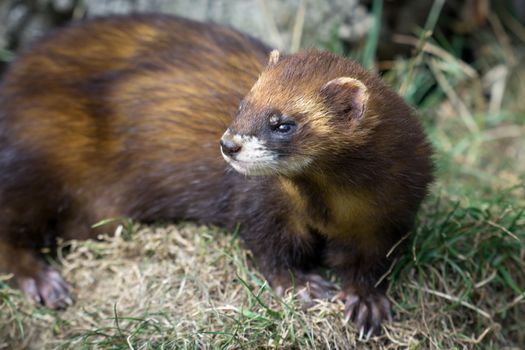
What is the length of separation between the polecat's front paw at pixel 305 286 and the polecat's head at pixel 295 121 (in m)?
1.08

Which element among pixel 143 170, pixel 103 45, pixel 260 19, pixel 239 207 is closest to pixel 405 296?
pixel 239 207

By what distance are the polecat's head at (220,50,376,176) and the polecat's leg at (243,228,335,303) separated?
814 millimetres

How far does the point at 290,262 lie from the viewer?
498cm

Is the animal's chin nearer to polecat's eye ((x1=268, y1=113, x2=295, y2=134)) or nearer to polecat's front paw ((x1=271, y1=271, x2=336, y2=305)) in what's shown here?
polecat's eye ((x1=268, y1=113, x2=295, y2=134))

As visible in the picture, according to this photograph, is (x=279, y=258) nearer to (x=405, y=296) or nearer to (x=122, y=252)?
(x=405, y=296)

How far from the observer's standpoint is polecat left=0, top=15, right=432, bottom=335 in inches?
183

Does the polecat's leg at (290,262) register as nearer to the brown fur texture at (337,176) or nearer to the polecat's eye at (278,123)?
the brown fur texture at (337,176)

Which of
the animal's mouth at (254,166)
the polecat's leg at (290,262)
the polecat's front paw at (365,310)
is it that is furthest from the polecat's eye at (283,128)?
the polecat's front paw at (365,310)

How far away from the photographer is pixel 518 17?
859 centimetres

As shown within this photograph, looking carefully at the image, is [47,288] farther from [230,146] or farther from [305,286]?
[230,146]

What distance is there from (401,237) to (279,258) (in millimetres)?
747

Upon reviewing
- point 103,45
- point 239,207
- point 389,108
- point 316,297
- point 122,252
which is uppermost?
point 389,108

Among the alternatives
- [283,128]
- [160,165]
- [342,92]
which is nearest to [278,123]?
[283,128]

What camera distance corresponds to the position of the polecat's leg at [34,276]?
5.43 meters
